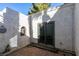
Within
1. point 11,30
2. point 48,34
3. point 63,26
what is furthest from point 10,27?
point 63,26

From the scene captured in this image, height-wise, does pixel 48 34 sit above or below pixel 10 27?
below


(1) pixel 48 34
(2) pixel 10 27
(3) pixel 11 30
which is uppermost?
(2) pixel 10 27

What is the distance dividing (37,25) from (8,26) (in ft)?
3.68

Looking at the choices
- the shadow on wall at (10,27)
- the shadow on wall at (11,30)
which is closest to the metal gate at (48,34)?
the shadow on wall at (11,30)

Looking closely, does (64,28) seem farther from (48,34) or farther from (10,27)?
(10,27)

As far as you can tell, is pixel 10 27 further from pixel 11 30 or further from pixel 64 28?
pixel 64 28

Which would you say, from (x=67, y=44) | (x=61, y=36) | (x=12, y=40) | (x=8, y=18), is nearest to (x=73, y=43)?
(x=67, y=44)

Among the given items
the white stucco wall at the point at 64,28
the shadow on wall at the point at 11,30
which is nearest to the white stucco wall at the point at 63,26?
the white stucco wall at the point at 64,28

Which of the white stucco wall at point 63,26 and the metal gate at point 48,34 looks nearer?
the white stucco wall at point 63,26

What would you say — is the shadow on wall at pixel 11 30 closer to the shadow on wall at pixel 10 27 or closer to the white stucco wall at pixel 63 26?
the shadow on wall at pixel 10 27

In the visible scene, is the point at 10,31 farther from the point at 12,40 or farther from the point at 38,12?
the point at 38,12

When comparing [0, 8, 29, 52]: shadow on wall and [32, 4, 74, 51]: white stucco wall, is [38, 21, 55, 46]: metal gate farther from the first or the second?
[0, 8, 29, 52]: shadow on wall

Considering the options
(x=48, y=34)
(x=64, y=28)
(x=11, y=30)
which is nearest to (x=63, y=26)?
(x=64, y=28)

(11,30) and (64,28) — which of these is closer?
(64,28)
